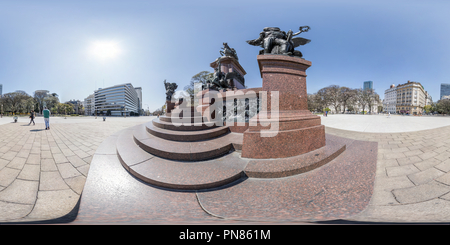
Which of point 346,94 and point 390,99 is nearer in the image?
point 346,94

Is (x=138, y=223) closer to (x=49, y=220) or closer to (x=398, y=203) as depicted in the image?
(x=49, y=220)

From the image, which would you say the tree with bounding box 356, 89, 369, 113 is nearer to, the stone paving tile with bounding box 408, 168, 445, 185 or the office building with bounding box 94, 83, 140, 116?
the stone paving tile with bounding box 408, 168, 445, 185

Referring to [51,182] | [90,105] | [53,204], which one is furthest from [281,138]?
[90,105]

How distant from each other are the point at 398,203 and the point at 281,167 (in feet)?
5.30

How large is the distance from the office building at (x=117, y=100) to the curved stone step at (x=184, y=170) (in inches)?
2766

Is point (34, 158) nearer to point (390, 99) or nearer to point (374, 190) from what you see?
point (374, 190)

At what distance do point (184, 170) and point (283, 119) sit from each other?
2.67 meters

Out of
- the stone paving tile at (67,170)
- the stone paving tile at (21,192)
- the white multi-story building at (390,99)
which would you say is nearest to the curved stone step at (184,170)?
the stone paving tile at (67,170)

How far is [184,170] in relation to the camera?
2.98 metres

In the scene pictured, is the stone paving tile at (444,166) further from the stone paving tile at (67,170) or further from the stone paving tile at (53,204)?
the stone paving tile at (67,170)

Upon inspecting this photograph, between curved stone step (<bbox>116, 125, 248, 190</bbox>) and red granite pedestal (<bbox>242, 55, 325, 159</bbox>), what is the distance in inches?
24.3

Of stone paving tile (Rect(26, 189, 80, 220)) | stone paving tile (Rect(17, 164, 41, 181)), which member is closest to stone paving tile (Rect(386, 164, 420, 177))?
stone paving tile (Rect(26, 189, 80, 220))
